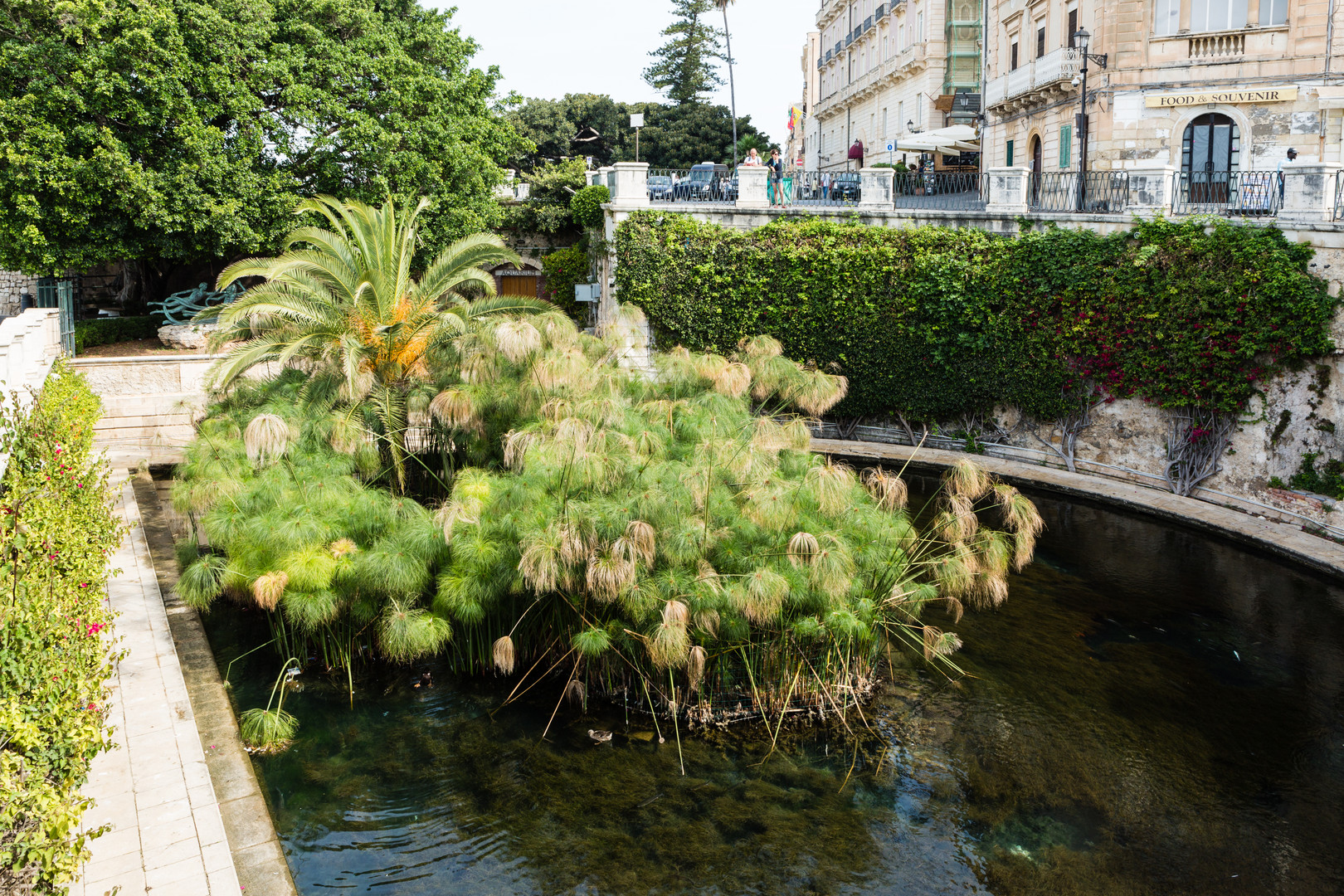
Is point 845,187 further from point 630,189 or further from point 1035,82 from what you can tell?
point 1035,82

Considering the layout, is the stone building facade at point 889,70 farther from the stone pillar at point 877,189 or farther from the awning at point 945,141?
the stone pillar at point 877,189

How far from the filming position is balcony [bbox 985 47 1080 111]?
890 inches

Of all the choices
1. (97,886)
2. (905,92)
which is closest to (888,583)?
(97,886)

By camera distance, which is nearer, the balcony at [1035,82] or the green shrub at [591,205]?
the balcony at [1035,82]

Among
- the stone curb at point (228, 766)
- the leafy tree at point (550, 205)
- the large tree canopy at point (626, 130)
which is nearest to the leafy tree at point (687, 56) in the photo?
the large tree canopy at point (626, 130)

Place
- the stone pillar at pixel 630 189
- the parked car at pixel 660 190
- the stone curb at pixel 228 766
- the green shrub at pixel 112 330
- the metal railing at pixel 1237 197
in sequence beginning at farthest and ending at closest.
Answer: the green shrub at pixel 112 330 → the parked car at pixel 660 190 → the stone pillar at pixel 630 189 → the metal railing at pixel 1237 197 → the stone curb at pixel 228 766

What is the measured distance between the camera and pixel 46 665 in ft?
18.9

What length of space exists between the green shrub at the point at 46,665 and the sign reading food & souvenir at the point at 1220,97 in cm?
2136

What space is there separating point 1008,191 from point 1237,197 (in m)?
3.87

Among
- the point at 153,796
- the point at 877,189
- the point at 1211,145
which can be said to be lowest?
the point at 153,796

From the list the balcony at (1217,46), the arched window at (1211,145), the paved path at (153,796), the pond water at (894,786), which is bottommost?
the pond water at (894,786)

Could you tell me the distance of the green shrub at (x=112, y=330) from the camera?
22.4m

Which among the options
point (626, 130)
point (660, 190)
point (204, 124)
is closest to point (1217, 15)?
point (660, 190)

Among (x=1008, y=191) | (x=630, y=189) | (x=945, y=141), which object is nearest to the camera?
(x=1008, y=191)
